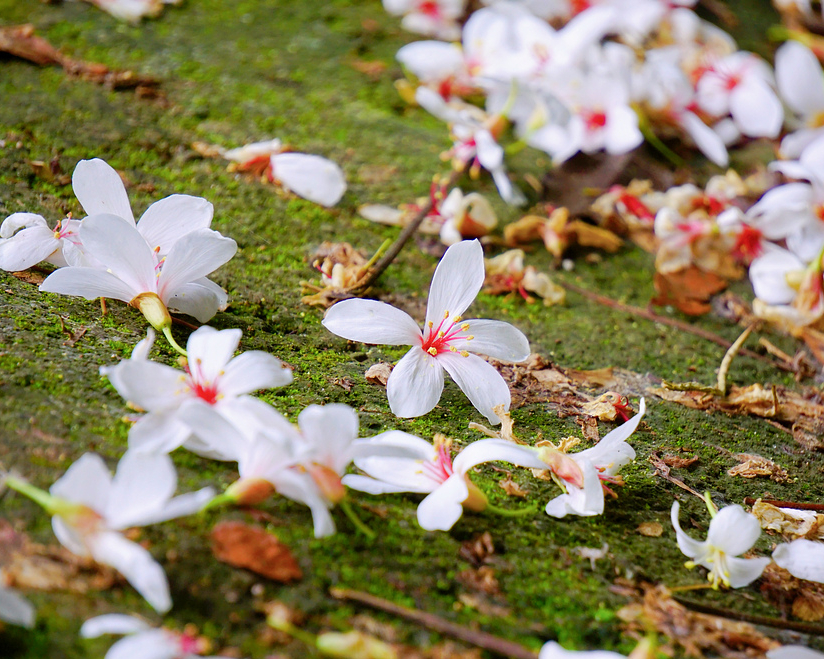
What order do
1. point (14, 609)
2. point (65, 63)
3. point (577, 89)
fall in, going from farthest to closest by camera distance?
point (577, 89), point (65, 63), point (14, 609)

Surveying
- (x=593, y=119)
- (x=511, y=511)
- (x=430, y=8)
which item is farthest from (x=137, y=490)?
(x=430, y=8)

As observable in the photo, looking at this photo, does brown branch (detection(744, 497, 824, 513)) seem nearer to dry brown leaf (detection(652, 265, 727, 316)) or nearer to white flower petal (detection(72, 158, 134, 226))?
dry brown leaf (detection(652, 265, 727, 316))

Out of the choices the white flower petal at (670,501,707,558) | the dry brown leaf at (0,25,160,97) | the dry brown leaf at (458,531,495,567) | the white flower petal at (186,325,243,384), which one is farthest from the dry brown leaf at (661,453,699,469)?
the dry brown leaf at (0,25,160,97)

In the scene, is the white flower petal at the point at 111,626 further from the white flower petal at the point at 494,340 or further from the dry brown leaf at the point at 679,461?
the dry brown leaf at the point at 679,461

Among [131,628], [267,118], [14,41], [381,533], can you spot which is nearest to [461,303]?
[381,533]

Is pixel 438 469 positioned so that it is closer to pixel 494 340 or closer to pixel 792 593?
pixel 494 340

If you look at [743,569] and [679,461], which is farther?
[679,461]

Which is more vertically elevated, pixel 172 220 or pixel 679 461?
pixel 172 220
